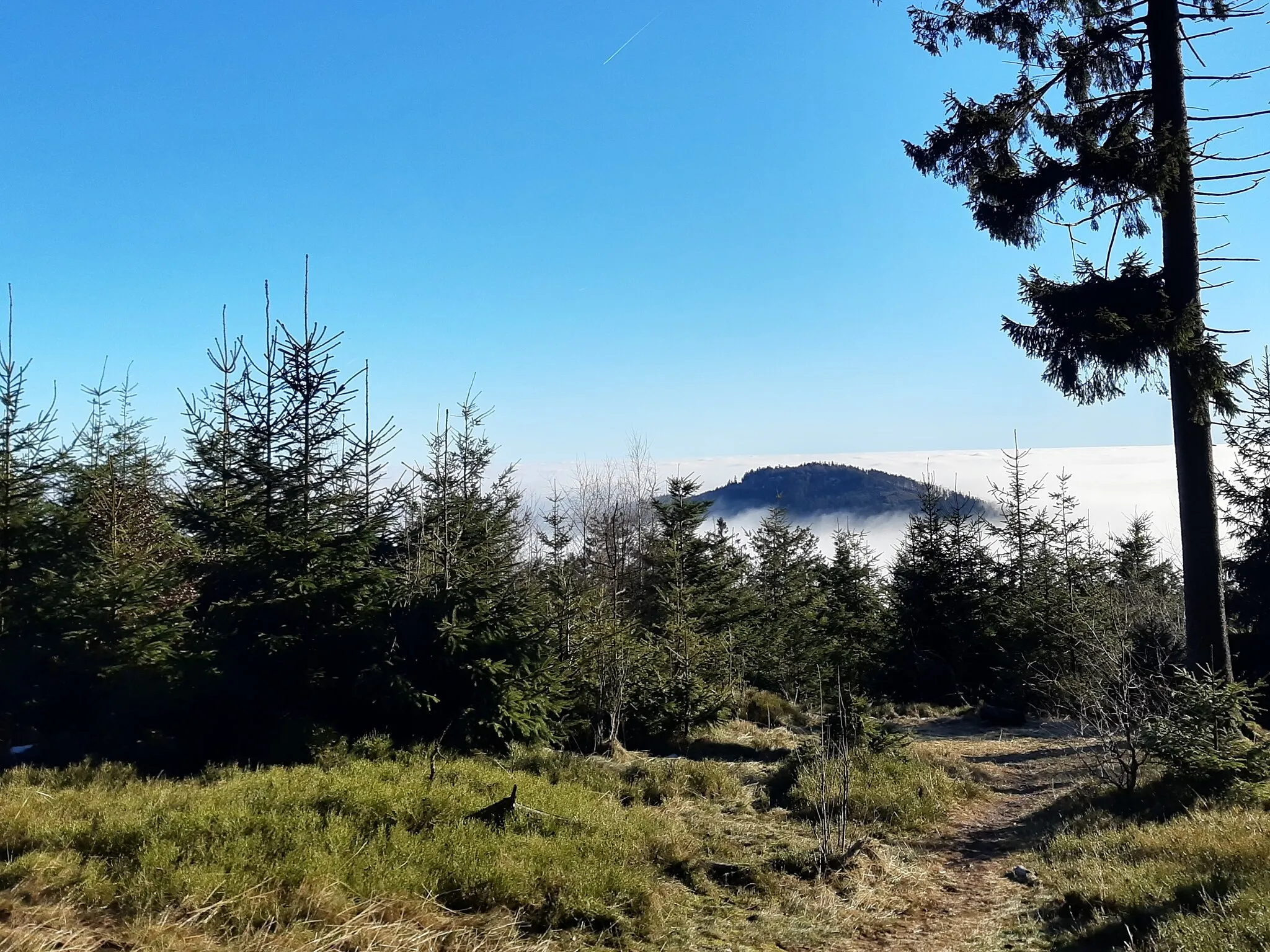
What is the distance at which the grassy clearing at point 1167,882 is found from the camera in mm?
4496

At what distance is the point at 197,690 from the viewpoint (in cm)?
1033

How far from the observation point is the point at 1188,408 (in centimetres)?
Answer: 905

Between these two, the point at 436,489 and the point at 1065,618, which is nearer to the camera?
the point at 436,489

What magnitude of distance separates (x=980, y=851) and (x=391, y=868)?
5.86m

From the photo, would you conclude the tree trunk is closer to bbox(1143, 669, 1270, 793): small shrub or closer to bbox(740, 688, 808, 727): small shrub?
bbox(1143, 669, 1270, 793): small shrub

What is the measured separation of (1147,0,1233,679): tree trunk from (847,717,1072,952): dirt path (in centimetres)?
295

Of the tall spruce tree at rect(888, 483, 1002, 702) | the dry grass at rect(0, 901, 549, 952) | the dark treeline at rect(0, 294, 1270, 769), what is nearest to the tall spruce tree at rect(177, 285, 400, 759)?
the dark treeline at rect(0, 294, 1270, 769)

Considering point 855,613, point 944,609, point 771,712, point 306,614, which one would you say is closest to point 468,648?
point 306,614

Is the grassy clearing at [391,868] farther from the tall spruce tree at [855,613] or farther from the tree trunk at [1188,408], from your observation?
the tall spruce tree at [855,613]

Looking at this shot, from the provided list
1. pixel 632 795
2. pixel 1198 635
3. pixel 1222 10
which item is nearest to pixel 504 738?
pixel 632 795

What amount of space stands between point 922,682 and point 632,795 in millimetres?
15805

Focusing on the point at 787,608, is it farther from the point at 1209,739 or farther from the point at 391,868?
the point at 391,868

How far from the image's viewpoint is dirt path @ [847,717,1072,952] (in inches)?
226

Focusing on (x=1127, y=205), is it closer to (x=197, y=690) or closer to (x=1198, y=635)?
(x=1198, y=635)
